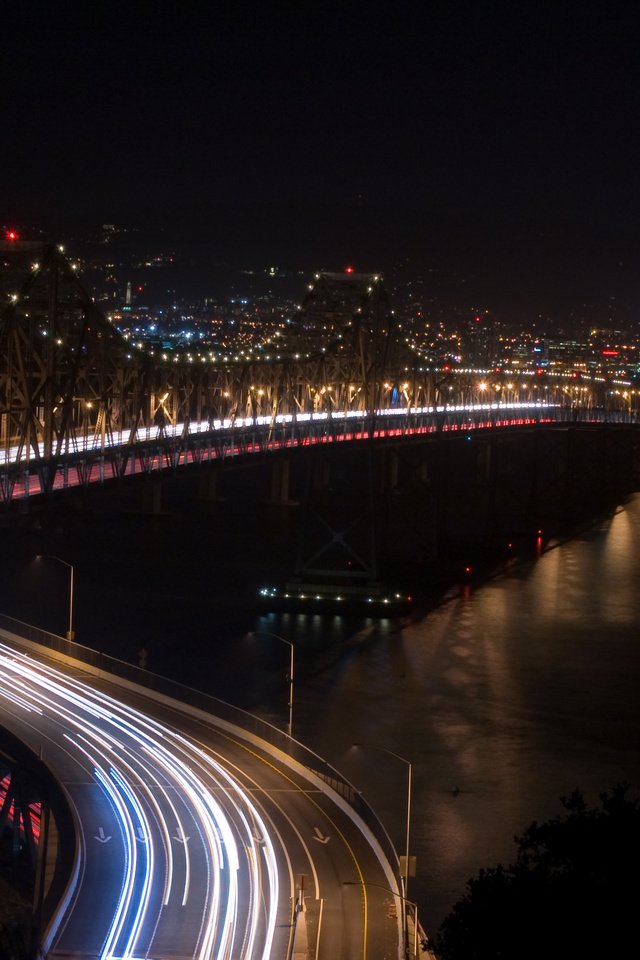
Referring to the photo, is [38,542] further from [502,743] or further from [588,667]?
[502,743]

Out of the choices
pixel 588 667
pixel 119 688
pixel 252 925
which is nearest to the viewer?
pixel 252 925

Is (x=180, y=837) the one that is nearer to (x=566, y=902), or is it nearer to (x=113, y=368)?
(x=566, y=902)

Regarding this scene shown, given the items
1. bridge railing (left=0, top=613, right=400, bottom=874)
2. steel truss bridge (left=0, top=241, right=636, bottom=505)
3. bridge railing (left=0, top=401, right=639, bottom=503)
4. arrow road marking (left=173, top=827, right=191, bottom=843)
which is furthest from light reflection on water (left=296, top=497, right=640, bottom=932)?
steel truss bridge (left=0, top=241, right=636, bottom=505)

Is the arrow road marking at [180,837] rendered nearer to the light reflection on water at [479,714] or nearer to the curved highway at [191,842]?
the curved highway at [191,842]

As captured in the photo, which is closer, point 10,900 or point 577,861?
point 577,861

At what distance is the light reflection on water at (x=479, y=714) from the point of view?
62.4 feet

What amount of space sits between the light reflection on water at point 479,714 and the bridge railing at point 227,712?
60.0 inches

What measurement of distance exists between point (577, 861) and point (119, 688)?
10.5 m

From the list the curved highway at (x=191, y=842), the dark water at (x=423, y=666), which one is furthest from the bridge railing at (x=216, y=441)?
the curved highway at (x=191, y=842)

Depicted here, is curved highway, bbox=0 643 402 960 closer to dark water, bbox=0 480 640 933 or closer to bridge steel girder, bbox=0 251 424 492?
dark water, bbox=0 480 640 933

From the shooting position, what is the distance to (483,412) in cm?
6725

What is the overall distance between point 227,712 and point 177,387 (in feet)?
81.1

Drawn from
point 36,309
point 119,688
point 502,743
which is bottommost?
point 502,743

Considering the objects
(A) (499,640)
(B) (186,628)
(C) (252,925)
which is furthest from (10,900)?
(A) (499,640)
